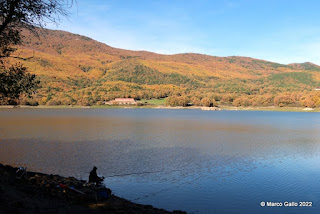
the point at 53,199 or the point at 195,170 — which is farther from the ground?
the point at 53,199

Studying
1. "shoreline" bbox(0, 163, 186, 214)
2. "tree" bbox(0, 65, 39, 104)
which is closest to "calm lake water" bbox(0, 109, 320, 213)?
"shoreline" bbox(0, 163, 186, 214)

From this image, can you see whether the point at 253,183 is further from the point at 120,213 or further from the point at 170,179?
the point at 120,213

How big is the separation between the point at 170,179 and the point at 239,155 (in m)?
13.7

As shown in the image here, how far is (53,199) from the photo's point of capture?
12.7 metres

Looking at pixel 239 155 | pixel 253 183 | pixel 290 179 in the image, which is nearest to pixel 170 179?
pixel 253 183

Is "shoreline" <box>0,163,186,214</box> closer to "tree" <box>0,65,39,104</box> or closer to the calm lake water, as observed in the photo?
the calm lake water

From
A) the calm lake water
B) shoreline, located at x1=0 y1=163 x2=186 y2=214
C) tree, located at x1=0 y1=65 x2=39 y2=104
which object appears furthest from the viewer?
tree, located at x1=0 y1=65 x2=39 y2=104

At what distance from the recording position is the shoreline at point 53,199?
36.4 ft

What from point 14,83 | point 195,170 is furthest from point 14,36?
point 195,170

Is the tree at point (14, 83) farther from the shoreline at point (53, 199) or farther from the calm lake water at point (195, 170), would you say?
the calm lake water at point (195, 170)

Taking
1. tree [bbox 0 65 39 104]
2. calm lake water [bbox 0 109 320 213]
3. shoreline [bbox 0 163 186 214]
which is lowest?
calm lake water [bbox 0 109 320 213]

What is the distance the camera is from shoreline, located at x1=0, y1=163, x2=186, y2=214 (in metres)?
11.1

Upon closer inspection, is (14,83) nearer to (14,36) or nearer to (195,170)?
(14,36)

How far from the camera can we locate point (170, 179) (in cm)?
2072
